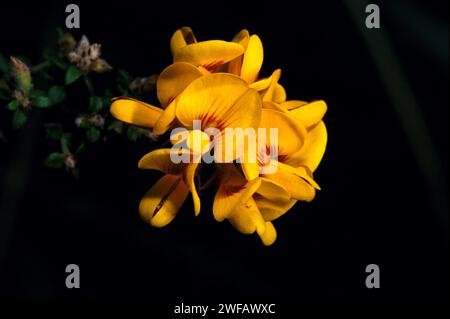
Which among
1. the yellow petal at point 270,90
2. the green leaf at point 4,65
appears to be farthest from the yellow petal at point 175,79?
the green leaf at point 4,65

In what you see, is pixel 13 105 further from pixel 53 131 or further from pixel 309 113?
pixel 309 113

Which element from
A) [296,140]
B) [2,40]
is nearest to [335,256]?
[296,140]

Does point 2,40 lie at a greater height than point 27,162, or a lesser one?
greater

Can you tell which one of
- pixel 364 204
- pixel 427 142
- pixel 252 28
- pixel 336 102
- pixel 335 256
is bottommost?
pixel 335 256

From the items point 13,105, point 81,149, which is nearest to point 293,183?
point 81,149

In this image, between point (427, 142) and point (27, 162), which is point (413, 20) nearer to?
point (427, 142)

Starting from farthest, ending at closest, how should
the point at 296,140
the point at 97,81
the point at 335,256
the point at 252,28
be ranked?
the point at 335,256 < the point at 252,28 < the point at 97,81 < the point at 296,140

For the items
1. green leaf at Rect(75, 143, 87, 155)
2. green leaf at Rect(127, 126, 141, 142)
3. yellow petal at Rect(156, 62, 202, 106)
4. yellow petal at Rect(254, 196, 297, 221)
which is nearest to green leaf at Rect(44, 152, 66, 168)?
green leaf at Rect(75, 143, 87, 155)

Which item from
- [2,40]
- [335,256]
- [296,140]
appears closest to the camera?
[296,140]
